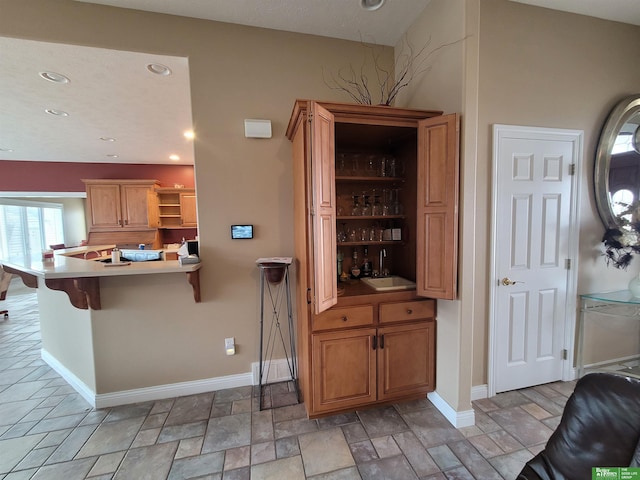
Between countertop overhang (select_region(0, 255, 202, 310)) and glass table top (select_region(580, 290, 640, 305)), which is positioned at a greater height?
countertop overhang (select_region(0, 255, 202, 310))

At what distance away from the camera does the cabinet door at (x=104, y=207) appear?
567 centimetres

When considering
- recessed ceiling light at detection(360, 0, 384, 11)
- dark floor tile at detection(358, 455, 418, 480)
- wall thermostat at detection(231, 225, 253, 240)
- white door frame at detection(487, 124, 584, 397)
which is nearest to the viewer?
dark floor tile at detection(358, 455, 418, 480)

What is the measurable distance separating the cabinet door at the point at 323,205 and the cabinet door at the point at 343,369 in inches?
13.7

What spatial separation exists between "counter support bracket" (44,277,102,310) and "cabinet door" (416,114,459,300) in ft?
8.20

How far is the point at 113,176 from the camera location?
596cm

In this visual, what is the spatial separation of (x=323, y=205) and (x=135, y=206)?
18.7 feet

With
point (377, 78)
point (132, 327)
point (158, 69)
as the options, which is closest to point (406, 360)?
point (132, 327)

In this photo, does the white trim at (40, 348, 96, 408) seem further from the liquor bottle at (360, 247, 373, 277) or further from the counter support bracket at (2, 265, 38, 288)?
the liquor bottle at (360, 247, 373, 277)

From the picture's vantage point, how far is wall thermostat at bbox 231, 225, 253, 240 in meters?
2.35

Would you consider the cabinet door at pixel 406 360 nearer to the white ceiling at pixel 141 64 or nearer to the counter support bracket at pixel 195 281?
the counter support bracket at pixel 195 281

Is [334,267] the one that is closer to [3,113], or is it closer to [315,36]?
[315,36]

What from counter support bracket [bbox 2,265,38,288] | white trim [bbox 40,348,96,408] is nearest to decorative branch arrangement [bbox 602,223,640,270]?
white trim [bbox 40,348,96,408]

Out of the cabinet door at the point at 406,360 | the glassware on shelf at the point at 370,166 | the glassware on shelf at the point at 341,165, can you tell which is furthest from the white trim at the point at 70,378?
the glassware on shelf at the point at 370,166

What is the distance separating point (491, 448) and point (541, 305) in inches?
49.6
